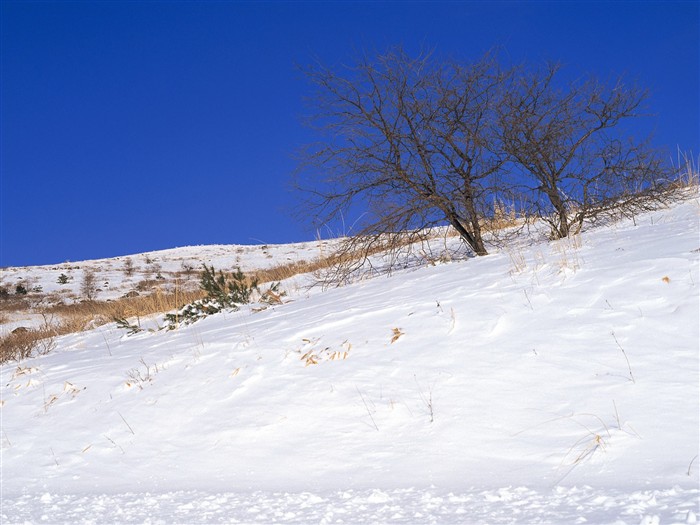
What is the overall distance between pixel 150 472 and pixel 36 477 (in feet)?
3.41

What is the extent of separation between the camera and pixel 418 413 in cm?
389

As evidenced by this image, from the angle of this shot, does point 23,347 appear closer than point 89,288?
Yes

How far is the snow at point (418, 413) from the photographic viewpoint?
2.85m

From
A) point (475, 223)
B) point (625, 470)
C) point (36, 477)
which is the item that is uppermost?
point (475, 223)

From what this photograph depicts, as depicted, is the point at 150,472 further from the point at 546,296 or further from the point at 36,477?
the point at 546,296

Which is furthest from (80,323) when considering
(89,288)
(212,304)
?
(89,288)

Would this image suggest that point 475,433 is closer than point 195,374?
Yes

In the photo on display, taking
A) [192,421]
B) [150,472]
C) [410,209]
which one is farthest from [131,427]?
[410,209]

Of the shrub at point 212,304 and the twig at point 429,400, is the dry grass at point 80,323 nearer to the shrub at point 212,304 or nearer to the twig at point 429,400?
the shrub at point 212,304

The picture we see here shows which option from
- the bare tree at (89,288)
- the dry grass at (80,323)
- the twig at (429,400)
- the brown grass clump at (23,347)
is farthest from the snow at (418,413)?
the bare tree at (89,288)

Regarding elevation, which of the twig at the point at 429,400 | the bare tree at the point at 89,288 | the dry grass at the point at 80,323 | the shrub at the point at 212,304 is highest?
the bare tree at the point at 89,288

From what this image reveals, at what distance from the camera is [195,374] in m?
5.63

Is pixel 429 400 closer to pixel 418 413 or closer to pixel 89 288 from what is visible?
pixel 418 413

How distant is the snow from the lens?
285 centimetres
